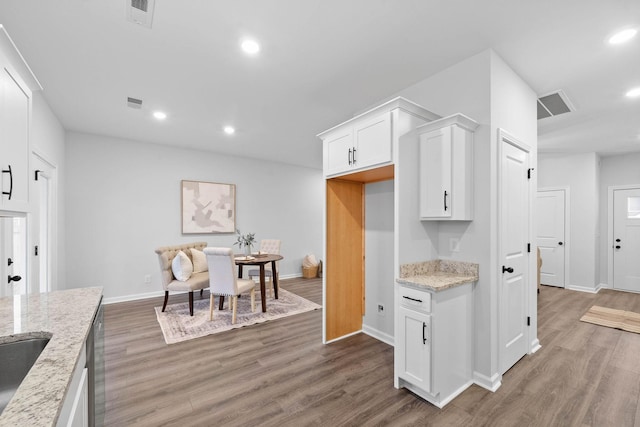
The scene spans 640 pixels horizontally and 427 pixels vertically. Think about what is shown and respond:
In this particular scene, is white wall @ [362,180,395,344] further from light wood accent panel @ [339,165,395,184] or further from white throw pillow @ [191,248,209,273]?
white throw pillow @ [191,248,209,273]

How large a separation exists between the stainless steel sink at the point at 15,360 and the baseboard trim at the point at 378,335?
2.83 meters

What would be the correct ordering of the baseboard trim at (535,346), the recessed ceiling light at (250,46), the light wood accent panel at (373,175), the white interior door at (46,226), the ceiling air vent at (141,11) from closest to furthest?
1. the ceiling air vent at (141,11)
2. the recessed ceiling light at (250,46)
3. the light wood accent panel at (373,175)
4. the baseboard trim at (535,346)
5. the white interior door at (46,226)

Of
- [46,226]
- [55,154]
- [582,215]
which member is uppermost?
[55,154]

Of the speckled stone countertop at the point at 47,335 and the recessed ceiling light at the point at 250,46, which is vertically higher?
the recessed ceiling light at the point at 250,46

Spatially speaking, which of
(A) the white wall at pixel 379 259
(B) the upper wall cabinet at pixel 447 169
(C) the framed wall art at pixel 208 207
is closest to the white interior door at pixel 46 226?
(C) the framed wall art at pixel 208 207

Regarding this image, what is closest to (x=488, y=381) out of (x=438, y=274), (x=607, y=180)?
(x=438, y=274)

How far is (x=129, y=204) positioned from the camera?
15.8ft

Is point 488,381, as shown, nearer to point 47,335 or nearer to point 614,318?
point 47,335

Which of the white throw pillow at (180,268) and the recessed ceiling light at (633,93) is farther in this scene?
the white throw pillow at (180,268)

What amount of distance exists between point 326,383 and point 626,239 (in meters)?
6.69

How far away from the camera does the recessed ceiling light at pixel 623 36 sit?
2.12 meters

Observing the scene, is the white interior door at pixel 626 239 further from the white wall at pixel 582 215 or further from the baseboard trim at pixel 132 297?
the baseboard trim at pixel 132 297

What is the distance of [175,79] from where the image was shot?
2.83 metres

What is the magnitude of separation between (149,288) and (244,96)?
3.82 m
